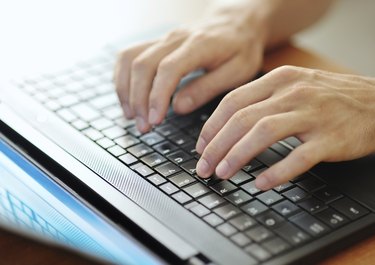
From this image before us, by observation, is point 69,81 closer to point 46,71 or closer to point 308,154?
point 46,71

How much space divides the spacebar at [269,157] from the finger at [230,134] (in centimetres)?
5

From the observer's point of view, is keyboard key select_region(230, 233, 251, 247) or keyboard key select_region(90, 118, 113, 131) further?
keyboard key select_region(90, 118, 113, 131)

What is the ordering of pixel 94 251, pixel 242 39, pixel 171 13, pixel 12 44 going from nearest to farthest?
pixel 94 251 → pixel 242 39 → pixel 12 44 → pixel 171 13

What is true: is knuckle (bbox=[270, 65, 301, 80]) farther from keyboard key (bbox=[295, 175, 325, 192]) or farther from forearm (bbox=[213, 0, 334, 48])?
forearm (bbox=[213, 0, 334, 48])

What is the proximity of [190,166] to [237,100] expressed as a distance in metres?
0.09

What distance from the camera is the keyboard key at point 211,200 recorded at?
0.65m

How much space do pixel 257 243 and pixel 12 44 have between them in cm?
72

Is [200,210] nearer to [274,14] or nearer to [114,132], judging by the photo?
[114,132]

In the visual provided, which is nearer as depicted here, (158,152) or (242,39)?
(158,152)

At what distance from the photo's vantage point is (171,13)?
1.46 metres

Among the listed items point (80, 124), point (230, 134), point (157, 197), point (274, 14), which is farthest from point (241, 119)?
point (274, 14)

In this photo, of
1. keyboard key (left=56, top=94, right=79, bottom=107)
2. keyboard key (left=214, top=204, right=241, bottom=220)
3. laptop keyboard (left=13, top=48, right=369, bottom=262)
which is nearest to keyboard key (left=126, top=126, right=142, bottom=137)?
laptop keyboard (left=13, top=48, right=369, bottom=262)

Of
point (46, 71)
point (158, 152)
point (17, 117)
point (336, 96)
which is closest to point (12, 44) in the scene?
point (46, 71)

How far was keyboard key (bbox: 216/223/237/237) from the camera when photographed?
605mm
